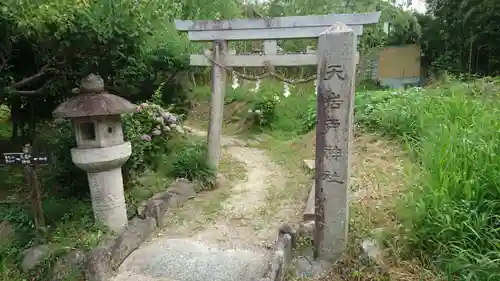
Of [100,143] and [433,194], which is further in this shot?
[100,143]

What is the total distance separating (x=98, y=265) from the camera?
351 cm

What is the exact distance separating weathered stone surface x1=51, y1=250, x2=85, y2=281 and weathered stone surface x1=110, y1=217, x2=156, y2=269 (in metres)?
0.29

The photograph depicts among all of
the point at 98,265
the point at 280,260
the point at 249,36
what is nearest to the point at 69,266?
the point at 98,265

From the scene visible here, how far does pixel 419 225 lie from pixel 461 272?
1.69 feet

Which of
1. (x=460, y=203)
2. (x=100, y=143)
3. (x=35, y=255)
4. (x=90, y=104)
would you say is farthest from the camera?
(x=100, y=143)

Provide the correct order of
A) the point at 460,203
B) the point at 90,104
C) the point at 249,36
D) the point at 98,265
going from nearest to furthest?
the point at 460,203, the point at 98,265, the point at 90,104, the point at 249,36

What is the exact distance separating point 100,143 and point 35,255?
1.25m

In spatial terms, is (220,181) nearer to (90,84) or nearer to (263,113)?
(90,84)

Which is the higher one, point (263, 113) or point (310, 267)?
point (263, 113)

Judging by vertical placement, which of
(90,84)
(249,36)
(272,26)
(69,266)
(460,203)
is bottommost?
(69,266)

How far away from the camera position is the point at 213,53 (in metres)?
6.24

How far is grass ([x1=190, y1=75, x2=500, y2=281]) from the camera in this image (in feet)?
9.57

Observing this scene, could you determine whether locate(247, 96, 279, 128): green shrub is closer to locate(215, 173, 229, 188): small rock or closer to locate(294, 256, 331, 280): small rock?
locate(215, 173, 229, 188): small rock

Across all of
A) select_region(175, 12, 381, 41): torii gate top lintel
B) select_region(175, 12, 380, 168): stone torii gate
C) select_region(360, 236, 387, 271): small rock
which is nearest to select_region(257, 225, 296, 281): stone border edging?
select_region(360, 236, 387, 271): small rock
